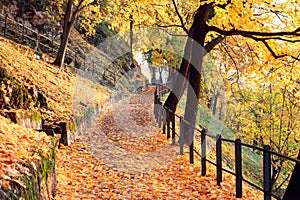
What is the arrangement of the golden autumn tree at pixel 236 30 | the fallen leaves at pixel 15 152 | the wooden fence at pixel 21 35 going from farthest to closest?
1. the wooden fence at pixel 21 35
2. the golden autumn tree at pixel 236 30
3. the fallen leaves at pixel 15 152

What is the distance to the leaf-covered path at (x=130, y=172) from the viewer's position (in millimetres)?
6742

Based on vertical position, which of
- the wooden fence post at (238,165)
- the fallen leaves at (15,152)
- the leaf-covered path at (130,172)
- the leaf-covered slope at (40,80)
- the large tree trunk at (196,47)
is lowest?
the leaf-covered path at (130,172)

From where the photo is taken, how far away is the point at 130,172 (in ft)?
27.1

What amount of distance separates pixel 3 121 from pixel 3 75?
214 cm

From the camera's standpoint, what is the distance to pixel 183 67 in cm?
1146

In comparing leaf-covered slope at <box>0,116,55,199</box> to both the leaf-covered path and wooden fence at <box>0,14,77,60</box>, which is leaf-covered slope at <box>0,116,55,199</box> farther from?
wooden fence at <box>0,14,77,60</box>

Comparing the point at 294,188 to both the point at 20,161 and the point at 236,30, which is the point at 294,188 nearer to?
the point at 20,161

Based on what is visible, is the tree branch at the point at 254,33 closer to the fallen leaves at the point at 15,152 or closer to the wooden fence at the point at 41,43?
the fallen leaves at the point at 15,152

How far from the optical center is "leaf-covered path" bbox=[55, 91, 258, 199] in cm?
674

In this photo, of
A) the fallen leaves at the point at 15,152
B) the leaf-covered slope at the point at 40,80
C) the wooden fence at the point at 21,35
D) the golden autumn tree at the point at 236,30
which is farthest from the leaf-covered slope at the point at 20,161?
the wooden fence at the point at 21,35

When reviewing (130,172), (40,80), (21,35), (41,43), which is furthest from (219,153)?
(21,35)

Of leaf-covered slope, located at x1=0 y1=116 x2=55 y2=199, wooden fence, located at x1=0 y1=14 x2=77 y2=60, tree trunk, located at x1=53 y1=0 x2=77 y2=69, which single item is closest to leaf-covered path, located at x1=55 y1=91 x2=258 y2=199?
leaf-covered slope, located at x1=0 y1=116 x2=55 y2=199

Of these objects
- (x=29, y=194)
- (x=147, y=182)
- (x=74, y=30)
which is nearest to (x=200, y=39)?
(x=147, y=182)

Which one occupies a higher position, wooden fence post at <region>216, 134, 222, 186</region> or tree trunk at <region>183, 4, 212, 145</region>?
tree trunk at <region>183, 4, 212, 145</region>
